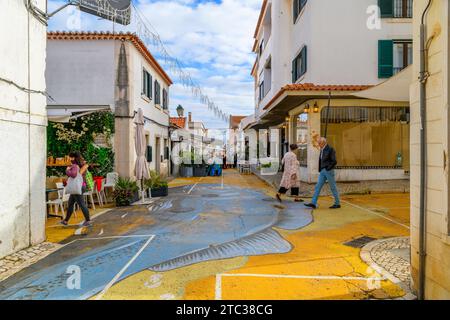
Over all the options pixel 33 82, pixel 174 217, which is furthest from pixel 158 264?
pixel 33 82

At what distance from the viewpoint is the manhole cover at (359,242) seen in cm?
525

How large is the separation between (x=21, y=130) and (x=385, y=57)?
13300 mm

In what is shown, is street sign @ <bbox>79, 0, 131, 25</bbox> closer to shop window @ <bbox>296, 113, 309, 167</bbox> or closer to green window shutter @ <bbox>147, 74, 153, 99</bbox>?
green window shutter @ <bbox>147, 74, 153, 99</bbox>

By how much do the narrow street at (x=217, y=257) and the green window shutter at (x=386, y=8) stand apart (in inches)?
349

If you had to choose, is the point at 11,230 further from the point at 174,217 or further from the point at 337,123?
the point at 337,123

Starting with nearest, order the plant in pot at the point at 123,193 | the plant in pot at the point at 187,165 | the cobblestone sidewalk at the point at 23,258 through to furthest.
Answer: the cobblestone sidewalk at the point at 23,258
the plant in pot at the point at 123,193
the plant in pot at the point at 187,165

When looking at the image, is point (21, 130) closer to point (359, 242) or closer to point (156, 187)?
point (359, 242)

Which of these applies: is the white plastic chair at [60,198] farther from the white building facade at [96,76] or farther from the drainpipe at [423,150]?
the drainpipe at [423,150]

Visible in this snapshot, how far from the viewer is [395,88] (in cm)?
550

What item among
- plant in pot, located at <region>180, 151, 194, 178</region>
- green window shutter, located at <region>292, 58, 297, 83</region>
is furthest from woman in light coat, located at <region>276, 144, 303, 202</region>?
plant in pot, located at <region>180, 151, 194, 178</region>

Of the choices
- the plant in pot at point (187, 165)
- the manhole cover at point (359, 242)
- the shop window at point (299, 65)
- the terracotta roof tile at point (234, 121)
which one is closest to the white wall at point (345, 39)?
the shop window at point (299, 65)

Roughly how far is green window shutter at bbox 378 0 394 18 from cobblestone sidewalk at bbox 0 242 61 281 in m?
14.5

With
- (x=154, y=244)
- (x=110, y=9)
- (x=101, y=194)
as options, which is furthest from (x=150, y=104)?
(x=154, y=244)

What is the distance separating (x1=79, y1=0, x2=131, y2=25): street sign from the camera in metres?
11.2
